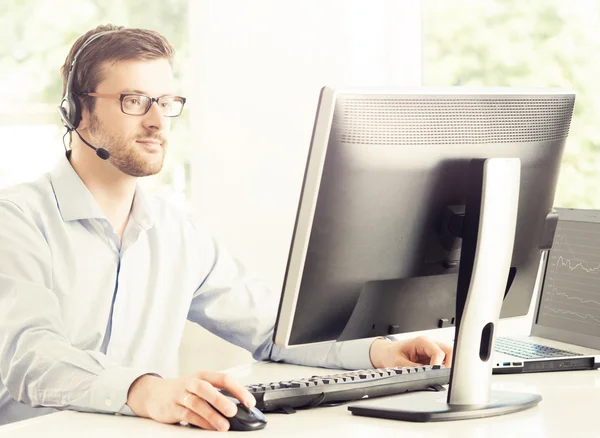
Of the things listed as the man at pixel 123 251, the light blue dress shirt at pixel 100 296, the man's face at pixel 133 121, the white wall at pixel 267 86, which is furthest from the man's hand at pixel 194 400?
the white wall at pixel 267 86

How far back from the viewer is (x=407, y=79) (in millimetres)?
2867

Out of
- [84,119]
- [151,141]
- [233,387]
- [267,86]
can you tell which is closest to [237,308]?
[151,141]

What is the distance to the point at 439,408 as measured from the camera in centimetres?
126

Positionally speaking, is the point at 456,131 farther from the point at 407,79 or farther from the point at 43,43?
the point at 43,43

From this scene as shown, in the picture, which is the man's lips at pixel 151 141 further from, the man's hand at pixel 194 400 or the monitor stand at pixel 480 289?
the monitor stand at pixel 480 289

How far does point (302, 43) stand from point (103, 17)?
885 mm

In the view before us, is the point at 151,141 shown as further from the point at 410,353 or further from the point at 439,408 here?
the point at 439,408

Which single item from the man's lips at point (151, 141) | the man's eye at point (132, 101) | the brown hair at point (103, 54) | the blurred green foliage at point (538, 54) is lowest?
the man's lips at point (151, 141)

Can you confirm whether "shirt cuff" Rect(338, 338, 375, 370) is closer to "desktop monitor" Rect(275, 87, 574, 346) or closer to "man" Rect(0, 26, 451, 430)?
"man" Rect(0, 26, 451, 430)

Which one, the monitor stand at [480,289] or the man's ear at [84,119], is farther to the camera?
the man's ear at [84,119]

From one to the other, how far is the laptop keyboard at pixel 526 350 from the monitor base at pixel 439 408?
0.32m

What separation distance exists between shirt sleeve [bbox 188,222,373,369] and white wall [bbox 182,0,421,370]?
0.84 metres

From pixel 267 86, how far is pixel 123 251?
3.68 ft

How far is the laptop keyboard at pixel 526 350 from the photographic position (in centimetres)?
165
